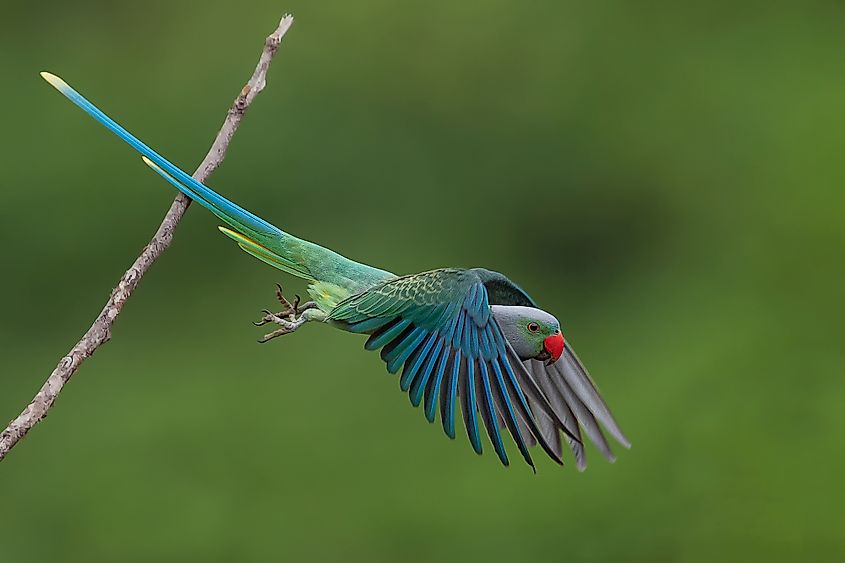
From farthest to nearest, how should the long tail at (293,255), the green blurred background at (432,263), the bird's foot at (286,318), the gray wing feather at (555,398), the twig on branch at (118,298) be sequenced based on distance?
the green blurred background at (432,263)
the gray wing feather at (555,398)
the long tail at (293,255)
the bird's foot at (286,318)
the twig on branch at (118,298)

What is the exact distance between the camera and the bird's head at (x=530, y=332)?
2.76 m

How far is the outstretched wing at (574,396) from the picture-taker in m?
3.07

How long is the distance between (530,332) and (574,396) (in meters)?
0.39

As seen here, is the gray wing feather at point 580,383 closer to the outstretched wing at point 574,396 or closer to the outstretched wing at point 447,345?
the outstretched wing at point 574,396

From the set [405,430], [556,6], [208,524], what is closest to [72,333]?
[208,524]

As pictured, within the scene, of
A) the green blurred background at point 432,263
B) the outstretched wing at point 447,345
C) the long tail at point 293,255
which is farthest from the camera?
the green blurred background at point 432,263

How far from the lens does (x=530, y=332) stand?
2768 mm

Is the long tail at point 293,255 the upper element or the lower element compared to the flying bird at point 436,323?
upper

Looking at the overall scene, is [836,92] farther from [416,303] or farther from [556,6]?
[416,303]

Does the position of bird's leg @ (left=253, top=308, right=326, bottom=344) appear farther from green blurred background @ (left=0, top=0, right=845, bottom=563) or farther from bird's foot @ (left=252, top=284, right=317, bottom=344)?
green blurred background @ (left=0, top=0, right=845, bottom=563)

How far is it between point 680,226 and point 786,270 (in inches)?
24.7

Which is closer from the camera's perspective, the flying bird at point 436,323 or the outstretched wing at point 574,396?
the flying bird at point 436,323

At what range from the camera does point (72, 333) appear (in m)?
5.83

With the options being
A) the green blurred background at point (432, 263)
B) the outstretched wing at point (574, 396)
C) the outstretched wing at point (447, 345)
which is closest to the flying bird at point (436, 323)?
the outstretched wing at point (447, 345)
